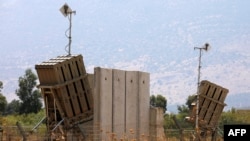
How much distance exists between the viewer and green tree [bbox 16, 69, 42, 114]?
67.3 metres

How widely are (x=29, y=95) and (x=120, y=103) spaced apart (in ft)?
162

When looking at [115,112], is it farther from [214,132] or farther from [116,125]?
[214,132]

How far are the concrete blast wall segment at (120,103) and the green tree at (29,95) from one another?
152 feet

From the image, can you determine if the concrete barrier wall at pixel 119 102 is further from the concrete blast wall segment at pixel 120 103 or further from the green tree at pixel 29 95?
the green tree at pixel 29 95

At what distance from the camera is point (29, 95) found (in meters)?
68.7

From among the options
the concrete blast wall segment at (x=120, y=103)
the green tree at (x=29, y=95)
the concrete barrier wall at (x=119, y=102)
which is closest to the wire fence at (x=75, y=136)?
the concrete blast wall segment at (x=120, y=103)

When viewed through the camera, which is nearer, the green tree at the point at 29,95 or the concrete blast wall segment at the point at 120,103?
the concrete blast wall segment at the point at 120,103

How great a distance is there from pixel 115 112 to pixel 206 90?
5.22 m

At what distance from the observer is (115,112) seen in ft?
65.3

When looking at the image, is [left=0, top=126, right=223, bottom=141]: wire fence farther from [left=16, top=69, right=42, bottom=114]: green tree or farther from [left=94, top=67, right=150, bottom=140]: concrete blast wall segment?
[left=16, top=69, right=42, bottom=114]: green tree

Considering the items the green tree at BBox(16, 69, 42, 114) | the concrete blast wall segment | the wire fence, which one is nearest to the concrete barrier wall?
the concrete blast wall segment

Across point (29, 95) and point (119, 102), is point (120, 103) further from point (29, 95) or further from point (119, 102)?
point (29, 95)

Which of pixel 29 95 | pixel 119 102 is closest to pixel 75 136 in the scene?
pixel 119 102

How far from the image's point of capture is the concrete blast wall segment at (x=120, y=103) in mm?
19219
